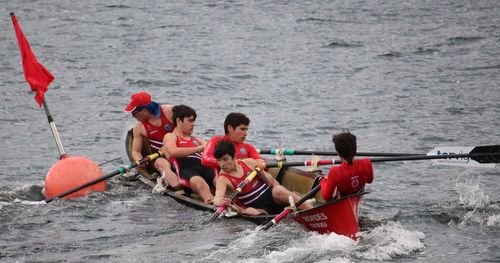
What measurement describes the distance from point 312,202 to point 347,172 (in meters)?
1.57

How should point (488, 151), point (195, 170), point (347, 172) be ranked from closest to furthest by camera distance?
point (347, 172) → point (488, 151) → point (195, 170)

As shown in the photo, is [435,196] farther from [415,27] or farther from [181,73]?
[415,27]

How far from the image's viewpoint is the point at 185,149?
53.1ft

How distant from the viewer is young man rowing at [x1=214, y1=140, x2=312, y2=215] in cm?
1466

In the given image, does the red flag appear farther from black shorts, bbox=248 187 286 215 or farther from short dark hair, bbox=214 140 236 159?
black shorts, bbox=248 187 286 215

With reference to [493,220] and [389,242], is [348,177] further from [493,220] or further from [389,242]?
[493,220]

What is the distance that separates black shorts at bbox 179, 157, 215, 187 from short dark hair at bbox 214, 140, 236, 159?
2.07 m

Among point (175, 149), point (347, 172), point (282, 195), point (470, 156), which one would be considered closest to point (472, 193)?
point (470, 156)

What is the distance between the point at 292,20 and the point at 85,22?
24.2 feet

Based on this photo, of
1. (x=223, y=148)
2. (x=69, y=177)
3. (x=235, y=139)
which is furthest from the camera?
(x=69, y=177)

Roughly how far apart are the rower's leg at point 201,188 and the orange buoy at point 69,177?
1.85 m

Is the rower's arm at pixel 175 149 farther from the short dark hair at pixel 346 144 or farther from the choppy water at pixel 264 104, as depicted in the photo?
the short dark hair at pixel 346 144

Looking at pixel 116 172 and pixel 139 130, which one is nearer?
pixel 116 172

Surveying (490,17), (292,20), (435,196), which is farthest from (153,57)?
(435,196)
